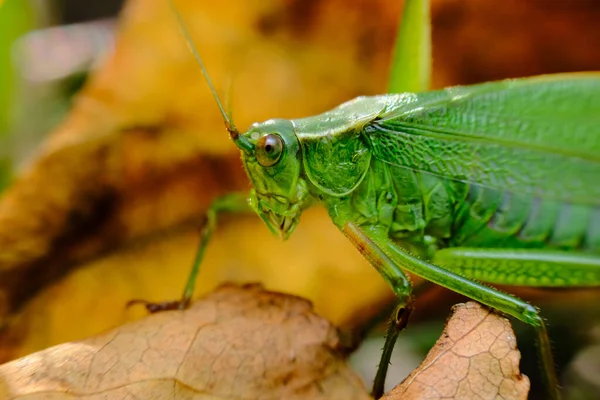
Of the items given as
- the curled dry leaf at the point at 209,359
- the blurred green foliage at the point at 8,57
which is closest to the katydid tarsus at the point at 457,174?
the curled dry leaf at the point at 209,359

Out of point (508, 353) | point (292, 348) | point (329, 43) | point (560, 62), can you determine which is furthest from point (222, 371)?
point (560, 62)

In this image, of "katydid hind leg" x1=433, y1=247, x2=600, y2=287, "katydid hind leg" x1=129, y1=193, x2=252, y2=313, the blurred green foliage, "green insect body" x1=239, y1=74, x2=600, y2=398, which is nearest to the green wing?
"green insect body" x1=239, y1=74, x2=600, y2=398

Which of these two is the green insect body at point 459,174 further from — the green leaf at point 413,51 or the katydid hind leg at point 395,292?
the green leaf at point 413,51

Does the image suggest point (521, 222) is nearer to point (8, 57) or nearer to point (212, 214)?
point (212, 214)

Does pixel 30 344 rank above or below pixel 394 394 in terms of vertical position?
above

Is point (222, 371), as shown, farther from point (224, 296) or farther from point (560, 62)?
point (560, 62)

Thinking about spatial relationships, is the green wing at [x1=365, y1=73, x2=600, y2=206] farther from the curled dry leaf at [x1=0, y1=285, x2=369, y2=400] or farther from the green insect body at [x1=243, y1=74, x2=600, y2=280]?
the curled dry leaf at [x1=0, y1=285, x2=369, y2=400]

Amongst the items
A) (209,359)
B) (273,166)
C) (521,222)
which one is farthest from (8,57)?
(521,222)
